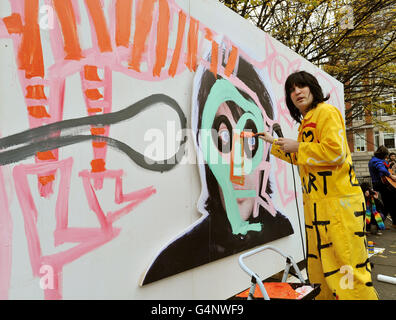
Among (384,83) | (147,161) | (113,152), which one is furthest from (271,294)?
(384,83)

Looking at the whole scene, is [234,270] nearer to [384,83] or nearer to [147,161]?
[147,161]

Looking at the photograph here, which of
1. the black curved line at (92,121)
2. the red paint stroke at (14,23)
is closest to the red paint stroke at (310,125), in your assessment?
the black curved line at (92,121)

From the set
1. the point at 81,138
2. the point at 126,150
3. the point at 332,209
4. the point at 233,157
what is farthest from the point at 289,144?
the point at 81,138

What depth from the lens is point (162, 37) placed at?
82.3 inches

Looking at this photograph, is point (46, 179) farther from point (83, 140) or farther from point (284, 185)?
point (284, 185)

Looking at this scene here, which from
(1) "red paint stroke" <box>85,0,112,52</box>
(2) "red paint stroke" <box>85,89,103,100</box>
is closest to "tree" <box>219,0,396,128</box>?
(1) "red paint stroke" <box>85,0,112,52</box>

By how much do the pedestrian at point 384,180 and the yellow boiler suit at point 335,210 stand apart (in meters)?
4.86

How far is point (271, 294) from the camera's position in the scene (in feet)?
5.84

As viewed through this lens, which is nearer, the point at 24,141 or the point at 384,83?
the point at 24,141

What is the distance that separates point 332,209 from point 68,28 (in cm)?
188

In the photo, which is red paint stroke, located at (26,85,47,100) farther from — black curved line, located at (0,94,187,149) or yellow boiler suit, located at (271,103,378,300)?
yellow boiler suit, located at (271,103,378,300)

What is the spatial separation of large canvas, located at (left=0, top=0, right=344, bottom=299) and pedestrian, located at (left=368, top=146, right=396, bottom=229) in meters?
4.44

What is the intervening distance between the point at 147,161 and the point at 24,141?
0.72 metres

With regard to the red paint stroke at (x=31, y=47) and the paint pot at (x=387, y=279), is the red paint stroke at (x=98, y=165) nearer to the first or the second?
the red paint stroke at (x=31, y=47)
